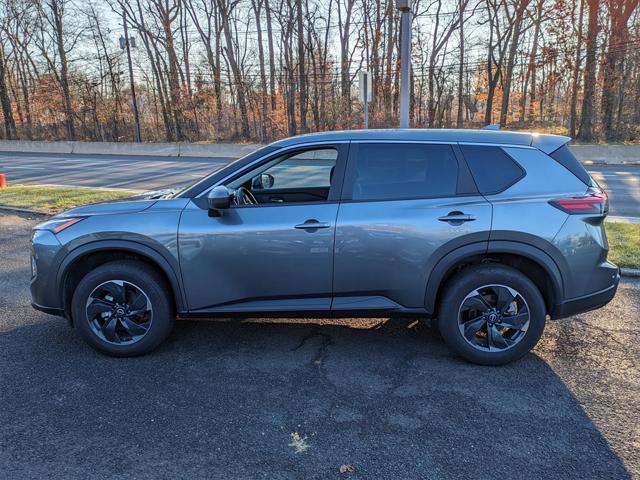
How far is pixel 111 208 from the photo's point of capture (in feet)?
12.5

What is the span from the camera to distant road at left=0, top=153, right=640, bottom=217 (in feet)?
38.3

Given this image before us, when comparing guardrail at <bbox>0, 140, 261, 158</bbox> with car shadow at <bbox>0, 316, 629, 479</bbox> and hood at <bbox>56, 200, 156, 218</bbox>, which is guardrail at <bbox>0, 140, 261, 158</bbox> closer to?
hood at <bbox>56, 200, 156, 218</bbox>

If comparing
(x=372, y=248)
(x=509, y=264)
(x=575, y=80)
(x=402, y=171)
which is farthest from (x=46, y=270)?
(x=575, y=80)

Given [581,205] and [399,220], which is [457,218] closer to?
[399,220]

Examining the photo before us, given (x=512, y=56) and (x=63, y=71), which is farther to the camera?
(x=63, y=71)

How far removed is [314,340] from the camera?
4.10 m

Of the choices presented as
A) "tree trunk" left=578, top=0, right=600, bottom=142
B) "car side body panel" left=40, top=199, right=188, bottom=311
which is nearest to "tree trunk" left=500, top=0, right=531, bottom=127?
"tree trunk" left=578, top=0, right=600, bottom=142

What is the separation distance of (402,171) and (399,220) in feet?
1.35

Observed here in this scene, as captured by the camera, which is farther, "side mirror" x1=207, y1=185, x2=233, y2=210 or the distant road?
the distant road

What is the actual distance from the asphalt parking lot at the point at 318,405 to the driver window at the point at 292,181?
1202 mm

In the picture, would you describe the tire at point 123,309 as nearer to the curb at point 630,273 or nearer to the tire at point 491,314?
the tire at point 491,314

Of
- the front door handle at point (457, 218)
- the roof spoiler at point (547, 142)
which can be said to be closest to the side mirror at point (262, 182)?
the front door handle at point (457, 218)

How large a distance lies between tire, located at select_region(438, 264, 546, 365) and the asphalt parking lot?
154 millimetres

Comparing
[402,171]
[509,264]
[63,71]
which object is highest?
[63,71]
